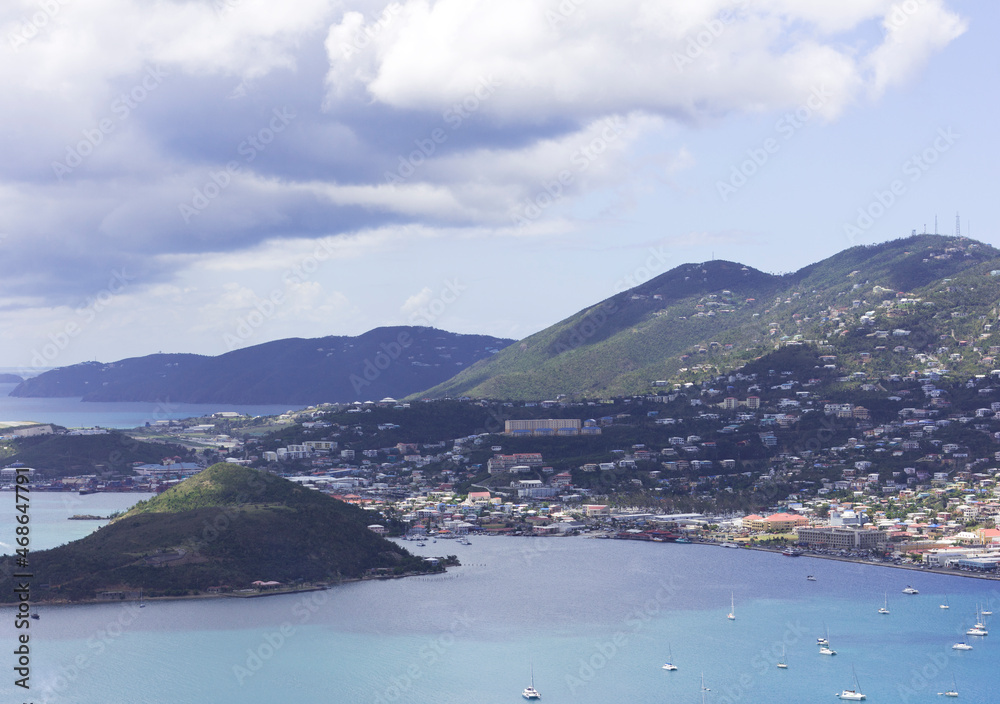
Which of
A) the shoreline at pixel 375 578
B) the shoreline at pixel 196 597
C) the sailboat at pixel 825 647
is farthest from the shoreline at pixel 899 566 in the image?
the shoreline at pixel 196 597

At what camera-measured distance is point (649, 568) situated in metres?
67.9

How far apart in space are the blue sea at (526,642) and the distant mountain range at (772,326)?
221 ft

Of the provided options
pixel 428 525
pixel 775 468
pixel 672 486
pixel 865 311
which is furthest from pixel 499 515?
pixel 865 311

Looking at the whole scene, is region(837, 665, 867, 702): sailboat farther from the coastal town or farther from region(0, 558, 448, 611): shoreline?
region(0, 558, 448, 611): shoreline

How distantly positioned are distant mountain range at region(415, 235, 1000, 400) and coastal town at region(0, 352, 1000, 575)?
9397 millimetres

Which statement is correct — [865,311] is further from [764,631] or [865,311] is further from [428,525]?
[764,631]

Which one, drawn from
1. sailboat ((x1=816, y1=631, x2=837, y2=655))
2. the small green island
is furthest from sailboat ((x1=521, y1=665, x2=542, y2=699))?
the small green island

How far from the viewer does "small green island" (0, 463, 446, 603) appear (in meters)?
57.2

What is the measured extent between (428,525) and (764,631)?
116ft

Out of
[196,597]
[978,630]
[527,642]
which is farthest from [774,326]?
[527,642]

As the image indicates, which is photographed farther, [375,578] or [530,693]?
[375,578]

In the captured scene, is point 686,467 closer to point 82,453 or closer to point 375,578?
point 375,578

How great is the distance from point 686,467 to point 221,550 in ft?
172

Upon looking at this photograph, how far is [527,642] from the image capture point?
49.4 metres
